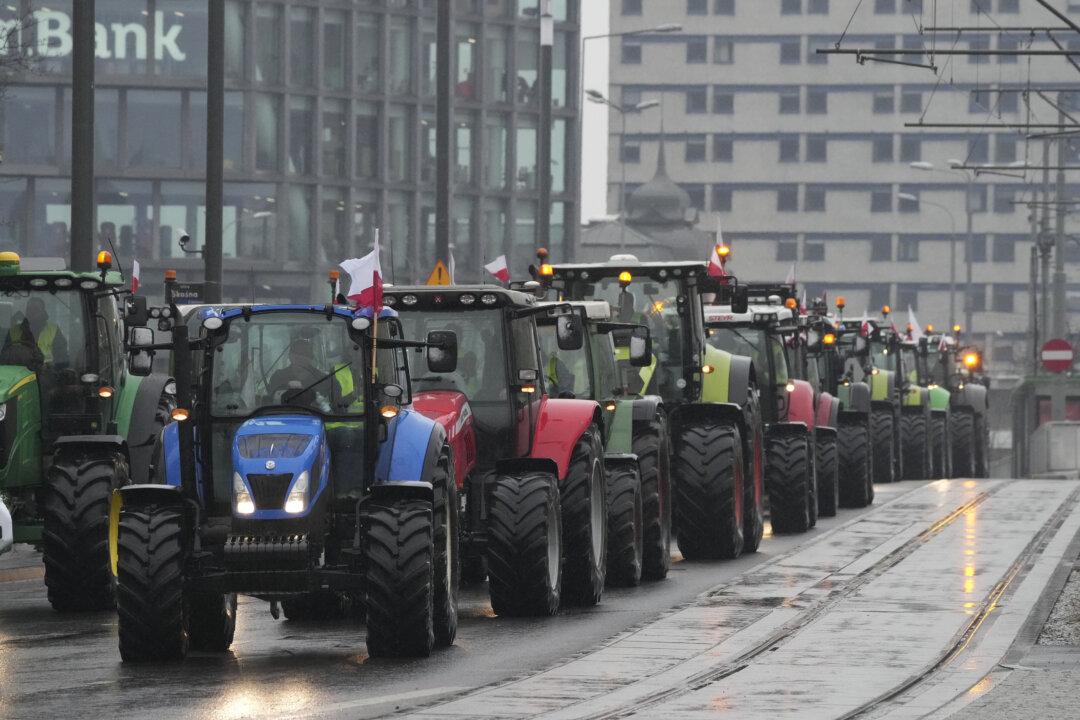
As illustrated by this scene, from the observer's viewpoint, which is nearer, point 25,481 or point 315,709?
point 315,709

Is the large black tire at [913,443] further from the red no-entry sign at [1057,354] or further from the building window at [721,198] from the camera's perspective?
the building window at [721,198]

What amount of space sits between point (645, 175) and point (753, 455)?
128458 millimetres

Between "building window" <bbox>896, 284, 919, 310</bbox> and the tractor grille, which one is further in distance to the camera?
"building window" <bbox>896, 284, 919, 310</bbox>

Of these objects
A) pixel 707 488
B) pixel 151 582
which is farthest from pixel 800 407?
pixel 151 582

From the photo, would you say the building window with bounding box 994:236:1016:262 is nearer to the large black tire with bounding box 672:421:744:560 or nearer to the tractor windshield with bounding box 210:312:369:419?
the large black tire with bounding box 672:421:744:560

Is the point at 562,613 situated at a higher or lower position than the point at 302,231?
lower

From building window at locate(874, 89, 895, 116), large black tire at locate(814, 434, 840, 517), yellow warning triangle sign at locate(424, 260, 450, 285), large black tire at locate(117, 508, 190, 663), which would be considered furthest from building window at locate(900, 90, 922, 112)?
large black tire at locate(117, 508, 190, 663)

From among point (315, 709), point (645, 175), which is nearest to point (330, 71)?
point (315, 709)

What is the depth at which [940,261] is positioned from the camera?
145 m

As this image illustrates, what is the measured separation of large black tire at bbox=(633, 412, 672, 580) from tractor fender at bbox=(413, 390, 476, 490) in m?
3.35

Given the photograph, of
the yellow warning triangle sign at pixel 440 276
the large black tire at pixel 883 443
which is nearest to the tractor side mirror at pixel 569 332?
the yellow warning triangle sign at pixel 440 276

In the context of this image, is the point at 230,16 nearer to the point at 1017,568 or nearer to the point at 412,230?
the point at 412,230

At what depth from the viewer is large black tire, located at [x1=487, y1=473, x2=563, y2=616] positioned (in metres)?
15.0

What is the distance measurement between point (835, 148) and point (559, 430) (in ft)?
439
